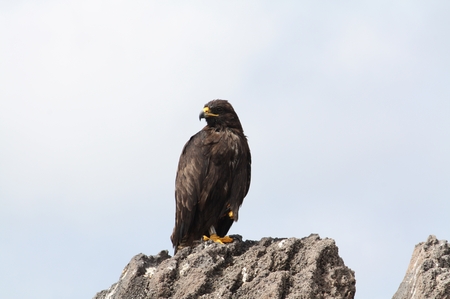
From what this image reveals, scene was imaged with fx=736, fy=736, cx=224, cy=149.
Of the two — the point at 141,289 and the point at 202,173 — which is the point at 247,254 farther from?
the point at 202,173

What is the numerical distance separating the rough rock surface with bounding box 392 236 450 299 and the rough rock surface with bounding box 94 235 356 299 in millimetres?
824

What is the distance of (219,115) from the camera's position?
12.0 m

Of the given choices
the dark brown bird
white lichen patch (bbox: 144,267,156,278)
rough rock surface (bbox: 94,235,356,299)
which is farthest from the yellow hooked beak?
white lichen patch (bbox: 144,267,156,278)

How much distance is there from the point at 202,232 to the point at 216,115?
6.28ft

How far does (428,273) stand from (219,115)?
4.61 metres

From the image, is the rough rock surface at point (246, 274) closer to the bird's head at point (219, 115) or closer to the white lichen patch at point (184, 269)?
Answer: the white lichen patch at point (184, 269)

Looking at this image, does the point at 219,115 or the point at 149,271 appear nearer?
the point at 149,271

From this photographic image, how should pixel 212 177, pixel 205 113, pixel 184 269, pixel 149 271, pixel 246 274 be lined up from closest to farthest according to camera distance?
1. pixel 246 274
2. pixel 184 269
3. pixel 149 271
4. pixel 212 177
5. pixel 205 113

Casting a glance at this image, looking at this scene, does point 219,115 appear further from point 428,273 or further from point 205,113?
point 428,273

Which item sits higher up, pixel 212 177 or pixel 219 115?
pixel 219 115

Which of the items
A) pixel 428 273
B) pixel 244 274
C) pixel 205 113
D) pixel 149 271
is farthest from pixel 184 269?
pixel 205 113

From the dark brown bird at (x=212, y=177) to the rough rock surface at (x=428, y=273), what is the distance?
317cm

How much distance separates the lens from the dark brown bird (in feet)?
38.1

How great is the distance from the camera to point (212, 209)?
11.8 metres
